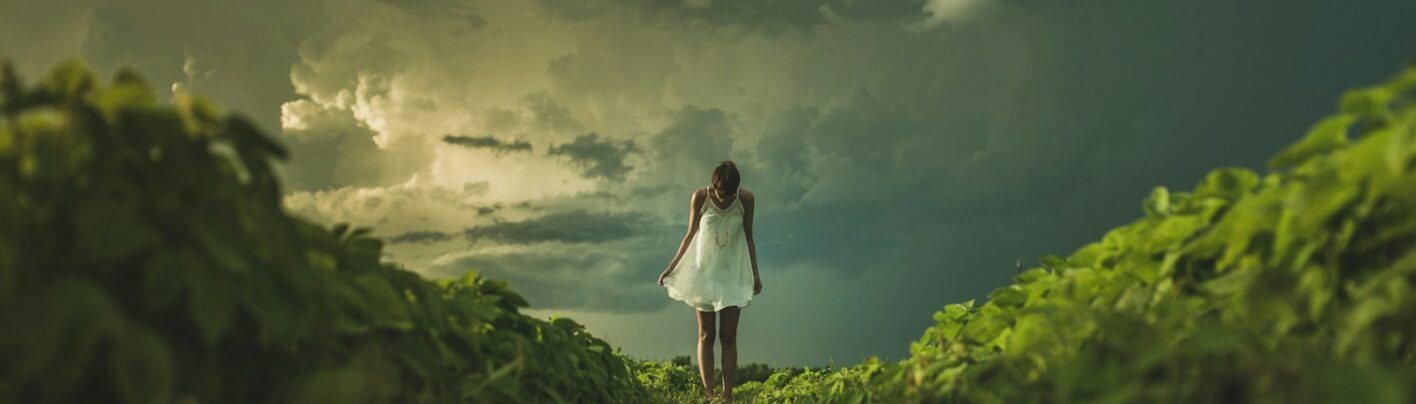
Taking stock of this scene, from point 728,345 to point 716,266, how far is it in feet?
2.78

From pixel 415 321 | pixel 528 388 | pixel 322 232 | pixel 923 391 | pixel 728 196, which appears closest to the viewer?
pixel 322 232

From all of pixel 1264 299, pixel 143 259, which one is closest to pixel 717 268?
pixel 1264 299

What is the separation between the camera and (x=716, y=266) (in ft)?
31.2

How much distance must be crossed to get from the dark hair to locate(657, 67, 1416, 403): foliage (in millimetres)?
5906

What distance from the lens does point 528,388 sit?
414 cm

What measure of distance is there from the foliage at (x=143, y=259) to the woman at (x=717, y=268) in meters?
7.31

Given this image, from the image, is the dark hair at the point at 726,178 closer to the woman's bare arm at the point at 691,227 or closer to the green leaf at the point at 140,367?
the woman's bare arm at the point at 691,227

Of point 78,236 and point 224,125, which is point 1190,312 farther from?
point 78,236

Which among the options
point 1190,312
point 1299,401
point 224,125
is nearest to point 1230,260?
point 1190,312

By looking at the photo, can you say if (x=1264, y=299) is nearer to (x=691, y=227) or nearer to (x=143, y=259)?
(x=143, y=259)

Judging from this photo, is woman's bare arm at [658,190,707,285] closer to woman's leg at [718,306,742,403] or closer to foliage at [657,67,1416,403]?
woman's leg at [718,306,742,403]

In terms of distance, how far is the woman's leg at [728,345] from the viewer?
380 inches

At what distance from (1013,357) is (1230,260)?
0.66 m

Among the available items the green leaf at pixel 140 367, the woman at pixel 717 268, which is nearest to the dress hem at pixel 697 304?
the woman at pixel 717 268
